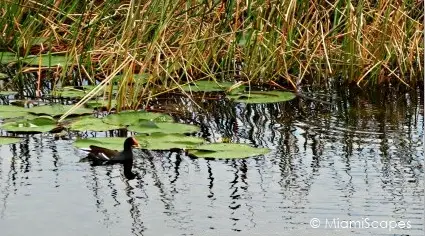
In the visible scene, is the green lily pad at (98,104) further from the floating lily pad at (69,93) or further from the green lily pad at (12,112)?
the green lily pad at (12,112)

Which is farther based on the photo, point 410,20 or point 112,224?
point 410,20

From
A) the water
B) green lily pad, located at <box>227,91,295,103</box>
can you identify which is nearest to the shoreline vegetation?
green lily pad, located at <box>227,91,295,103</box>

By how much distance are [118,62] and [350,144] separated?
2198mm

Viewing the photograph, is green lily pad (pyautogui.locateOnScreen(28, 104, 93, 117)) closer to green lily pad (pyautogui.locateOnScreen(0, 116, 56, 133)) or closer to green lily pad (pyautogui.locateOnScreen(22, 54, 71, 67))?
green lily pad (pyautogui.locateOnScreen(0, 116, 56, 133))

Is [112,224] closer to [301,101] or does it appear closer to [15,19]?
[301,101]

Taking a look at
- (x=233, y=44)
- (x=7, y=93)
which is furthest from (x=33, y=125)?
(x=233, y=44)

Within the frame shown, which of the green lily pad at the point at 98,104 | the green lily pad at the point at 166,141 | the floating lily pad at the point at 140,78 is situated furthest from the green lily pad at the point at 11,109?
the green lily pad at the point at 166,141

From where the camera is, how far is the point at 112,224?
20.6 ft

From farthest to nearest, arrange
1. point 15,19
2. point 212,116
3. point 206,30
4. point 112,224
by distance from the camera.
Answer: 1. point 15,19
2. point 206,30
3. point 212,116
4. point 112,224

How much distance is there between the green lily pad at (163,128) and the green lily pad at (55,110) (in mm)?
602

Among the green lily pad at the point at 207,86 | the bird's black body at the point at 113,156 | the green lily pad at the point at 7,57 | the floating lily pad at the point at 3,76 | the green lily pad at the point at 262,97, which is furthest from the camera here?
the green lily pad at the point at 7,57

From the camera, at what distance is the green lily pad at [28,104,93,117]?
866cm

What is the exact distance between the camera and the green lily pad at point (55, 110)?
8664mm

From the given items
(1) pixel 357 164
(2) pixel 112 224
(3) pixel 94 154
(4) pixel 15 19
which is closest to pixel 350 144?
(1) pixel 357 164
